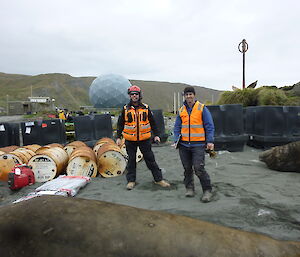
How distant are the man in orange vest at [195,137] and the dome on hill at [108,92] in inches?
1517

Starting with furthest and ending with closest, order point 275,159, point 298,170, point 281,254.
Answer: point 275,159 → point 298,170 → point 281,254

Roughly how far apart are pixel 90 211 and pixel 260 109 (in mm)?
8007

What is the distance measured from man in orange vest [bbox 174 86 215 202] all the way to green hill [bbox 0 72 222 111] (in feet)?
270

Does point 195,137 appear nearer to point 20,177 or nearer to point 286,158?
point 286,158

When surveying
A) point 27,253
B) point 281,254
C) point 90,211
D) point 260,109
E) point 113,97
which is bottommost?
point 281,254

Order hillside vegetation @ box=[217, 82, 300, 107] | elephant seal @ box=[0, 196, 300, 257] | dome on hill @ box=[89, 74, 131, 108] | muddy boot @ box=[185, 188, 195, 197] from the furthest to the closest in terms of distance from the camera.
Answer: dome on hill @ box=[89, 74, 131, 108] < hillside vegetation @ box=[217, 82, 300, 107] < muddy boot @ box=[185, 188, 195, 197] < elephant seal @ box=[0, 196, 300, 257]

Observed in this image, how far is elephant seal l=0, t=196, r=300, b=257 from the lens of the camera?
1729mm

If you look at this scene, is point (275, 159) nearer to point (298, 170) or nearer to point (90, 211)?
point (298, 170)

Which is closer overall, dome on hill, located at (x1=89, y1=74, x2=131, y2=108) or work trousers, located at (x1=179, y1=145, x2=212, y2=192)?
work trousers, located at (x1=179, y1=145, x2=212, y2=192)

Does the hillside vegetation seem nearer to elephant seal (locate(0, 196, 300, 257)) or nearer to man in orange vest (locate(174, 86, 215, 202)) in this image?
man in orange vest (locate(174, 86, 215, 202))

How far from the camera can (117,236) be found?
1.79m

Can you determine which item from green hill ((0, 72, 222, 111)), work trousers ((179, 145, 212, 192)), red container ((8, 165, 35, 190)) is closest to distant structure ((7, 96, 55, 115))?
green hill ((0, 72, 222, 111))

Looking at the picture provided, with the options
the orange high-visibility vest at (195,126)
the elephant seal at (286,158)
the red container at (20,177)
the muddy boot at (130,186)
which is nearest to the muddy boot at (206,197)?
the orange high-visibility vest at (195,126)

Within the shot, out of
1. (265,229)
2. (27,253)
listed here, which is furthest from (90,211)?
(265,229)
